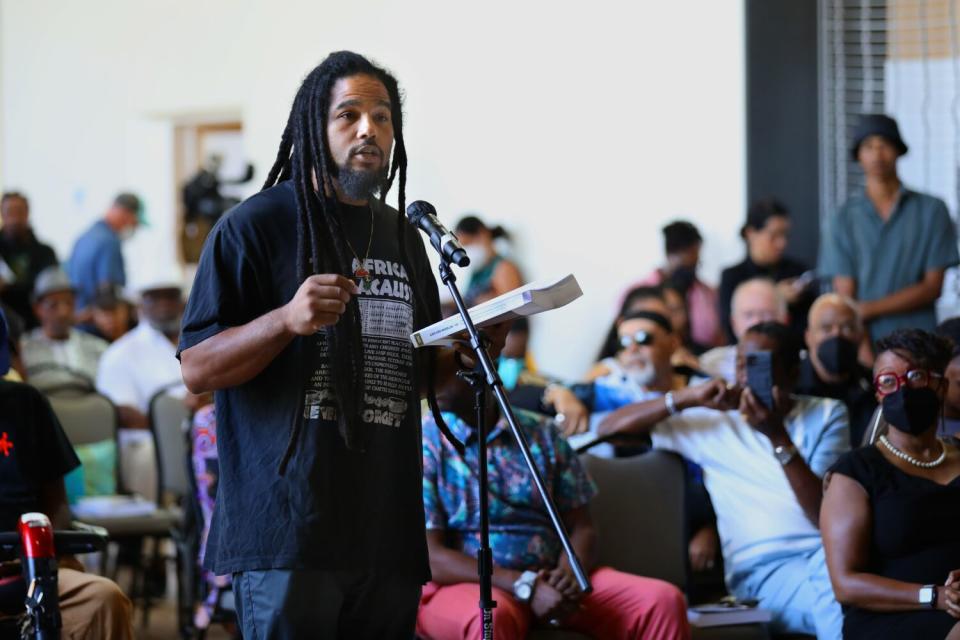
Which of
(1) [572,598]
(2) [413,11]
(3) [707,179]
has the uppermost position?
(2) [413,11]

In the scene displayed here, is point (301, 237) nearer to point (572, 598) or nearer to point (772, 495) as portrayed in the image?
point (572, 598)

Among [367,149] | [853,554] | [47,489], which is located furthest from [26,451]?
[853,554]

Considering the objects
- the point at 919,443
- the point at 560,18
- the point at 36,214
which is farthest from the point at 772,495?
the point at 36,214

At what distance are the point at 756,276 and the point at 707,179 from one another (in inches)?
34.7

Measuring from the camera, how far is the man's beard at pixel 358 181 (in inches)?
99.7

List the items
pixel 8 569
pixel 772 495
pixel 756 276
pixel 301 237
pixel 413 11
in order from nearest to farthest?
pixel 301 237
pixel 8 569
pixel 772 495
pixel 756 276
pixel 413 11

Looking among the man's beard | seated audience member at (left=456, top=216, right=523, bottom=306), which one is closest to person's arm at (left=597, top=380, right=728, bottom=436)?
the man's beard

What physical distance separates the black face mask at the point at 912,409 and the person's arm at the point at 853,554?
0.20 metres

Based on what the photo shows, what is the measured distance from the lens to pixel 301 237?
248 cm

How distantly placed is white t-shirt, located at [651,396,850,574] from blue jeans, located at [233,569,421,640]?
1893mm

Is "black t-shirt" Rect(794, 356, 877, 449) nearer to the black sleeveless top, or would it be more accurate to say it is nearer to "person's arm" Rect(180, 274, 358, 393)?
the black sleeveless top

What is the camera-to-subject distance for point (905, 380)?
138 inches

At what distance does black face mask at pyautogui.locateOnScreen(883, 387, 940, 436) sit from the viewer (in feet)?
11.3

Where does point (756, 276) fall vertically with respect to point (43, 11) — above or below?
below
